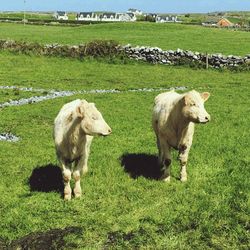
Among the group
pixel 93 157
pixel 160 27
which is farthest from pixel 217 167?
pixel 160 27

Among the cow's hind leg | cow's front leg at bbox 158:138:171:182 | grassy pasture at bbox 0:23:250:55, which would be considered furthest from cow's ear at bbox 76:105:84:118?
grassy pasture at bbox 0:23:250:55

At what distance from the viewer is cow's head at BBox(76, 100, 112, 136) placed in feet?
38.1

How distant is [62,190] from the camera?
13.3 m

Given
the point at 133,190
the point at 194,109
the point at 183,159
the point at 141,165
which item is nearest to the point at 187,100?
the point at 194,109

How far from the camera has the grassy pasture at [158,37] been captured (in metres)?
53.0

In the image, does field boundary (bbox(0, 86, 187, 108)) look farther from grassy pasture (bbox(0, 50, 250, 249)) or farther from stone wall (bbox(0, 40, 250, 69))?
stone wall (bbox(0, 40, 250, 69))

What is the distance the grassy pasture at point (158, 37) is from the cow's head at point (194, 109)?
118 feet

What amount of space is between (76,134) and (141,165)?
3.87 m

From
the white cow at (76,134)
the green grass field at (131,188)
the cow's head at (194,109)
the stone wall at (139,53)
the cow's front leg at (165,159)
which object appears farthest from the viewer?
the stone wall at (139,53)

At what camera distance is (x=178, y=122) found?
13289 millimetres

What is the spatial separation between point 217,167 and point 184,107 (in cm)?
313

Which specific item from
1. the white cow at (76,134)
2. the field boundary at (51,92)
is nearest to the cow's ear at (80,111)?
the white cow at (76,134)

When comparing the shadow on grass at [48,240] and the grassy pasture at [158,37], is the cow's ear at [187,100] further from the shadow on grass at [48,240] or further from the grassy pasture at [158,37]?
the grassy pasture at [158,37]

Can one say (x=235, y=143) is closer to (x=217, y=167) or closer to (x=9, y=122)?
(x=217, y=167)
